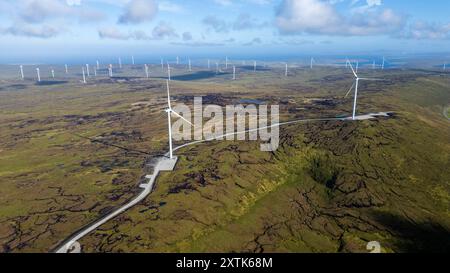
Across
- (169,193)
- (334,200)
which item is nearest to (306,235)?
(334,200)

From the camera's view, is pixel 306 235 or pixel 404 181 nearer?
pixel 306 235

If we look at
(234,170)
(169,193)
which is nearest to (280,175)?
(234,170)

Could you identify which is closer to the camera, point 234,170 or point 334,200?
point 334,200
